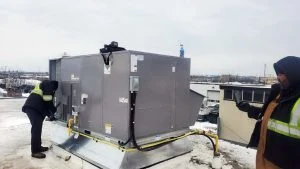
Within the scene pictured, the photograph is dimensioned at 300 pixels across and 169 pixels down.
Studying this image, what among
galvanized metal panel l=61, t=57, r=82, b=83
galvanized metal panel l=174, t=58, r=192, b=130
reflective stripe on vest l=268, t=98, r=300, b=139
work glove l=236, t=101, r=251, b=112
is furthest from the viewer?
galvanized metal panel l=61, t=57, r=82, b=83

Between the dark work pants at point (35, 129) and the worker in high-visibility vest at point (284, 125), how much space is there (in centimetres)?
417

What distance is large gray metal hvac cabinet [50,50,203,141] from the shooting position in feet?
13.1

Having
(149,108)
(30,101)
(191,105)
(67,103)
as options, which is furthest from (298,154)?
(30,101)

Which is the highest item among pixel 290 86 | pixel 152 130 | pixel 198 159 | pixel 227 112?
pixel 290 86

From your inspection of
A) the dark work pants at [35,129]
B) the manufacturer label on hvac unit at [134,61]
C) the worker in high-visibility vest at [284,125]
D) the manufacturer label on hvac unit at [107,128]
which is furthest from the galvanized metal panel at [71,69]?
the worker in high-visibility vest at [284,125]

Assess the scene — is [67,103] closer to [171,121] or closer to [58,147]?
[58,147]

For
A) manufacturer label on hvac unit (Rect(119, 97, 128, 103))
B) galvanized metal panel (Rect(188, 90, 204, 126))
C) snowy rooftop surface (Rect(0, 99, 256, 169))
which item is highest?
manufacturer label on hvac unit (Rect(119, 97, 128, 103))

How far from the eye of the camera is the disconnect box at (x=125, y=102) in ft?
13.0

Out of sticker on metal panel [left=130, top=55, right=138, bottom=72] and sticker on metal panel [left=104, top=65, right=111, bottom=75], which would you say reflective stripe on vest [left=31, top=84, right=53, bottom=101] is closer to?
sticker on metal panel [left=104, top=65, right=111, bottom=75]

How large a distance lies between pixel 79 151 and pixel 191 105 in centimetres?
224

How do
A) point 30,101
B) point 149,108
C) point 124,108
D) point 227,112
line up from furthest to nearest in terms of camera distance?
point 227,112, point 30,101, point 149,108, point 124,108

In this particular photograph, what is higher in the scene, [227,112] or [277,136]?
[277,136]

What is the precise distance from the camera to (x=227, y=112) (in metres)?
25.0

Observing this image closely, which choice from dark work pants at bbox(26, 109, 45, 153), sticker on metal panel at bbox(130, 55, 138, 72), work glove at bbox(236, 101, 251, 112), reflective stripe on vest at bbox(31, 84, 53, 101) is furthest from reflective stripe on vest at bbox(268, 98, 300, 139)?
dark work pants at bbox(26, 109, 45, 153)
